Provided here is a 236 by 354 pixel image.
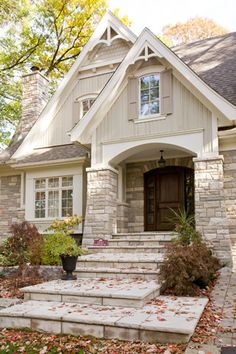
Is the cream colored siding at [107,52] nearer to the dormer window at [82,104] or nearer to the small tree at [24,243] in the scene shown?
the dormer window at [82,104]

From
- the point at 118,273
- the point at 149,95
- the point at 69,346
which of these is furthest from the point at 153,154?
the point at 69,346

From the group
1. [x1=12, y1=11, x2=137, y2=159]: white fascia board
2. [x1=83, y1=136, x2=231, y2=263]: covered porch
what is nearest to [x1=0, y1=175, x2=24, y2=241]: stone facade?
[x1=12, y1=11, x2=137, y2=159]: white fascia board

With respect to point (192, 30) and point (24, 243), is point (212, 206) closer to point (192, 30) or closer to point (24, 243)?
point (24, 243)

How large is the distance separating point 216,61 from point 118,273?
820 centimetres

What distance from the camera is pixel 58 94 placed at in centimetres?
1215

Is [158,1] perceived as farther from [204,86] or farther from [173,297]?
[173,297]

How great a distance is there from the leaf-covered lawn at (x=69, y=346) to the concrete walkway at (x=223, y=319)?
0.22m

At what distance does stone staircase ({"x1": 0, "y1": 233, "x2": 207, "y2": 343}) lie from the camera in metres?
3.93

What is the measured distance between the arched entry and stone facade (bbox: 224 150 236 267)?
1.79 meters

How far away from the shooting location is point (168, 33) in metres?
22.5

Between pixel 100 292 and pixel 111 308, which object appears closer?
pixel 111 308

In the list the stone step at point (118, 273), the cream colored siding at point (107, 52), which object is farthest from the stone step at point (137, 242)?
the cream colored siding at point (107, 52)

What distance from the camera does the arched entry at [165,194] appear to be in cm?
1034

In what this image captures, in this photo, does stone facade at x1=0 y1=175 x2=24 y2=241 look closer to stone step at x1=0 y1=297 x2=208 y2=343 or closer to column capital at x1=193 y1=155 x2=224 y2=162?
column capital at x1=193 y1=155 x2=224 y2=162
